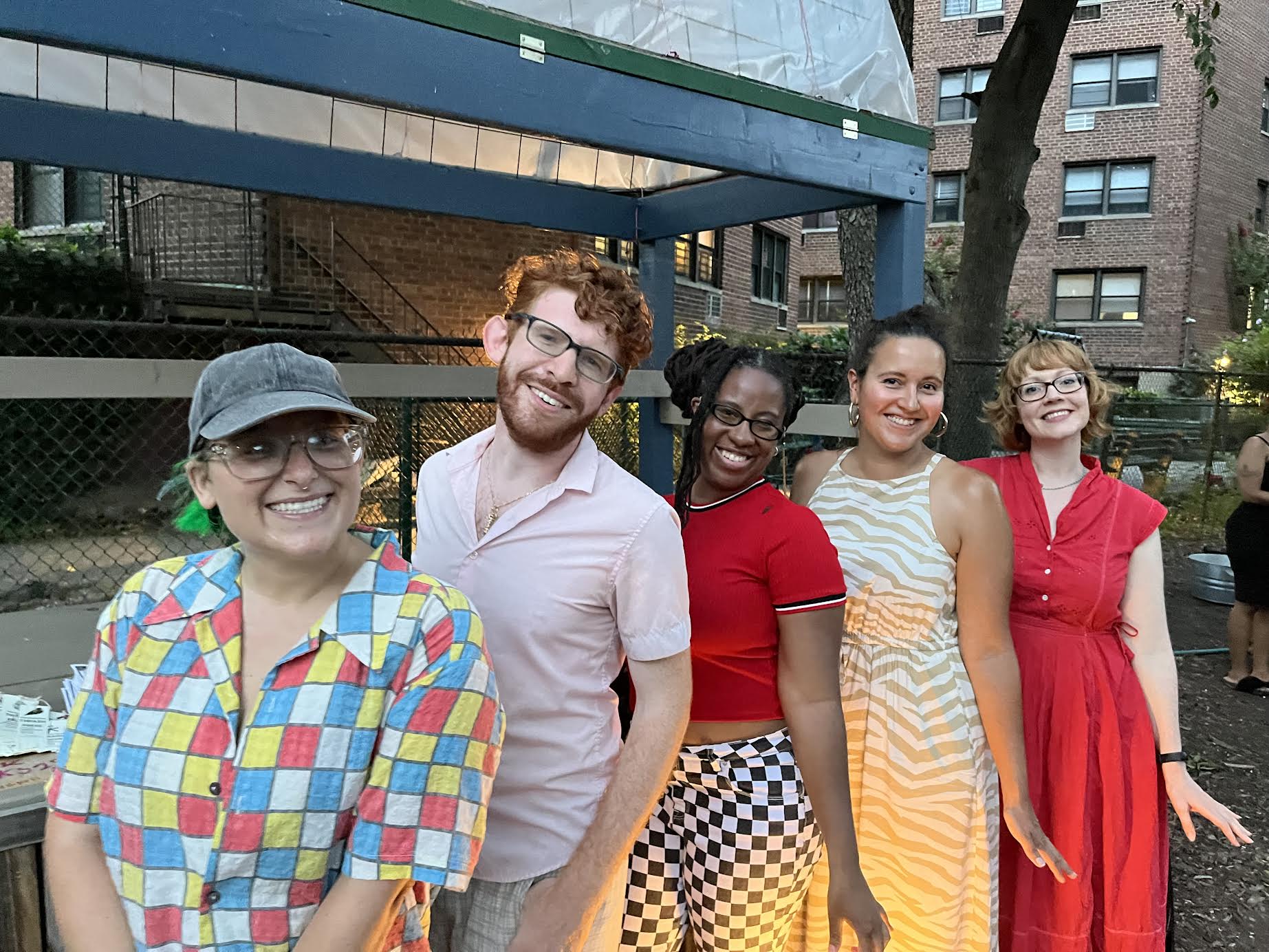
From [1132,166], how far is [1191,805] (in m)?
26.9

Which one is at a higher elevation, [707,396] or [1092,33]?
[1092,33]

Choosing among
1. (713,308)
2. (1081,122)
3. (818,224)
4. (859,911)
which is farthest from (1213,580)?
(818,224)

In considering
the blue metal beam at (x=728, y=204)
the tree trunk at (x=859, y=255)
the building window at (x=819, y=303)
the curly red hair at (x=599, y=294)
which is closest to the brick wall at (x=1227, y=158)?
the building window at (x=819, y=303)

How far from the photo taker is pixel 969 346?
6.28m

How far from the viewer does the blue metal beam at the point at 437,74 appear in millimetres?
1699

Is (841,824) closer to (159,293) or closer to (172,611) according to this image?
(172,611)

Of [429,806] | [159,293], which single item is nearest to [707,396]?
[429,806]

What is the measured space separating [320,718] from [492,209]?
3.49 meters

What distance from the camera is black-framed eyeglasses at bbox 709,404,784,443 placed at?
199cm

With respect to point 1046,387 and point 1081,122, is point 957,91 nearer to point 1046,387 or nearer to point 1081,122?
point 1081,122

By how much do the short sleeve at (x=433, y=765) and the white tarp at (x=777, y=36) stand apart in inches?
65.6

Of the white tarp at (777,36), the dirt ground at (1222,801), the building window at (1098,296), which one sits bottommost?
the dirt ground at (1222,801)

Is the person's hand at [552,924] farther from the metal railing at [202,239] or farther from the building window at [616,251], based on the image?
the metal railing at [202,239]

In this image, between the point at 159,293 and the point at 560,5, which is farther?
the point at 159,293
